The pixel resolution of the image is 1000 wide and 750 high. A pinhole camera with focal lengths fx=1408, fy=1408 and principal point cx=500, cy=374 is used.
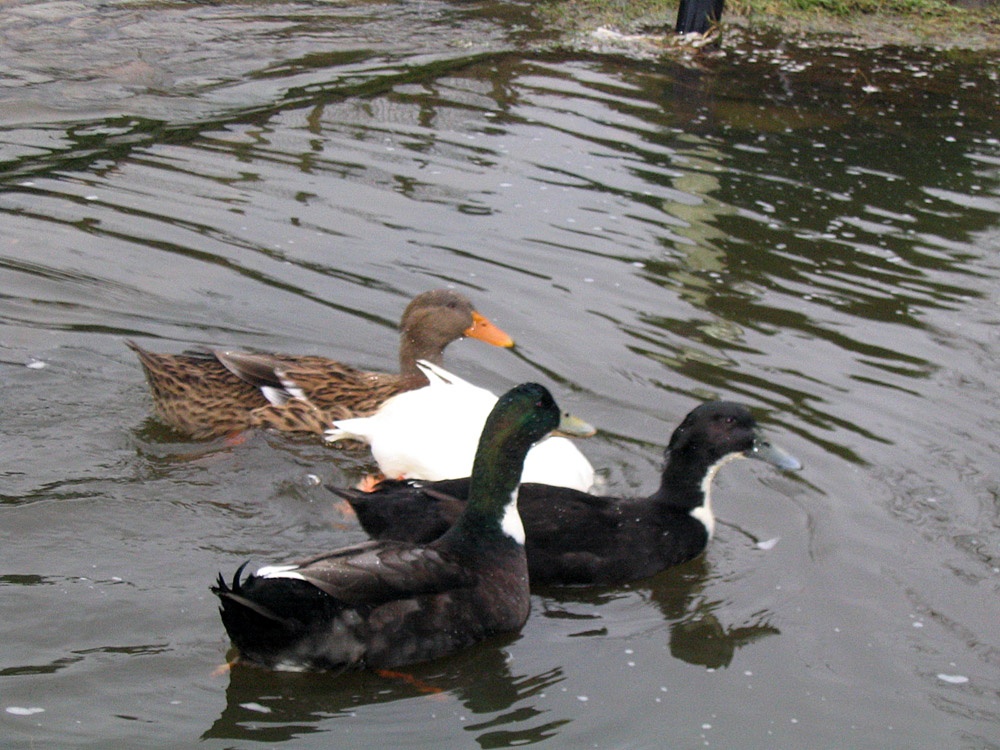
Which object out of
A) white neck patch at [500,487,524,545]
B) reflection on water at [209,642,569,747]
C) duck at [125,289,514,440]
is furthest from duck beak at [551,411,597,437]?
duck at [125,289,514,440]

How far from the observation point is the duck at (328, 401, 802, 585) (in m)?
5.41

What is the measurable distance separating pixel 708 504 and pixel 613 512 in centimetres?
42

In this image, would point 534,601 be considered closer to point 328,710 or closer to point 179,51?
point 328,710

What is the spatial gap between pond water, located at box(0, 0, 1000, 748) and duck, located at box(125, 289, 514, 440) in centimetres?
14

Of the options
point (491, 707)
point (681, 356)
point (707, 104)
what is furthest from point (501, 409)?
point (707, 104)

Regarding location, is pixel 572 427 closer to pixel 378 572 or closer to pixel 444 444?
pixel 444 444

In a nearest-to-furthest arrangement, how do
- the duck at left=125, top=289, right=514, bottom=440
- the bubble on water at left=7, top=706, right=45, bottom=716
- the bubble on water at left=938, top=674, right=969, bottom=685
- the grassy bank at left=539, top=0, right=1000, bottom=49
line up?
the bubble on water at left=7, top=706, right=45, bottom=716 < the bubble on water at left=938, top=674, right=969, bottom=685 < the duck at left=125, top=289, right=514, bottom=440 < the grassy bank at left=539, top=0, right=1000, bottom=49

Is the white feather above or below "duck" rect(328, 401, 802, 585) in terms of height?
above

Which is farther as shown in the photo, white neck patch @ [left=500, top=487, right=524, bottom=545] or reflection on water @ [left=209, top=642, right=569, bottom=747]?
white neck patch @ [left=500, top=487, right=524, bottom=545]

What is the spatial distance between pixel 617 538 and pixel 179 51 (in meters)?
8.53

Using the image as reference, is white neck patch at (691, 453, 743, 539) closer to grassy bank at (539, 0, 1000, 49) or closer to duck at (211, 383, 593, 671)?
duck at (211, 383, 593, 671)

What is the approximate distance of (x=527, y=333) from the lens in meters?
7.50

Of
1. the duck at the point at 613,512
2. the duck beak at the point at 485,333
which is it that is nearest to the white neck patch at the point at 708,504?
the duck at the point at 613,512

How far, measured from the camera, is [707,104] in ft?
39.5
